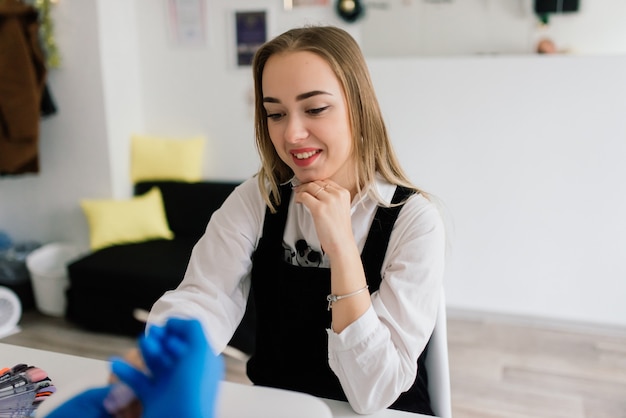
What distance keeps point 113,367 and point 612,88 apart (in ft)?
8.25

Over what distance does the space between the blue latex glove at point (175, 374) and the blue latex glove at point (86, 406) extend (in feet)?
0.26

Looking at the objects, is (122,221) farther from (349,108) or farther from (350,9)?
(349,108)

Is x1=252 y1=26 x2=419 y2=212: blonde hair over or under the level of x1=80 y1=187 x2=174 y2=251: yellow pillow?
over

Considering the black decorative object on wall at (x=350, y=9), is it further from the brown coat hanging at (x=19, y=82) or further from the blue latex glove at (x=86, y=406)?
the blue latex glove at (x=86, y=406)

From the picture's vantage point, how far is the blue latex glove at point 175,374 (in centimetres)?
52

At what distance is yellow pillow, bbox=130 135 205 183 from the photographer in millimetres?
3109

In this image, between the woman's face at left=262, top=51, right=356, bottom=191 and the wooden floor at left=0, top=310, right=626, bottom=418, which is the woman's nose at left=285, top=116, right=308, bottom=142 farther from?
the wooden floor at left=0, top=310, right=626, bottom=418

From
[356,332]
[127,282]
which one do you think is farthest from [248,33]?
[356,332]

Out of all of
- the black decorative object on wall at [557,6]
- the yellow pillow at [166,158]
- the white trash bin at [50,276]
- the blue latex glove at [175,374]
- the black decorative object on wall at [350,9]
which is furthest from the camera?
the yellow pillow at [166,158]

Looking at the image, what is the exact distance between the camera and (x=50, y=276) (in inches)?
112

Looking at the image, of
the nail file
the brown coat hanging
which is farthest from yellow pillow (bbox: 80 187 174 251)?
the nail file

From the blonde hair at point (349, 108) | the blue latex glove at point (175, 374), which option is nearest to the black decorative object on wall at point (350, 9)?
the blonde hair at point (349, 108)

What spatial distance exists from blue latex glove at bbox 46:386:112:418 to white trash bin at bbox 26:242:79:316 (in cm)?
246

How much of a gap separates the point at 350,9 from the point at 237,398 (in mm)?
2314
